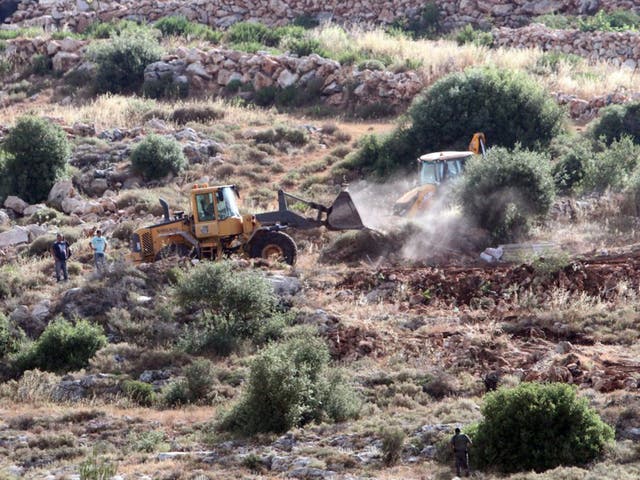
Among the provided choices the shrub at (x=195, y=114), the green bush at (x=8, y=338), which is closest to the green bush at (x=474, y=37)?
the shrub at (x=195, y=114)

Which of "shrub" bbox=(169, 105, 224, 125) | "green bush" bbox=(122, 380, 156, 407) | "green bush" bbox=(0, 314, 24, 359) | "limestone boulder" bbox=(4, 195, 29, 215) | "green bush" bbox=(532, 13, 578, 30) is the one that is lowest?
"limestone boulder" bbox=(4, 195, 29, 215)

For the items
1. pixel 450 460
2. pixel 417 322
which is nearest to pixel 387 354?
pixel 417 322

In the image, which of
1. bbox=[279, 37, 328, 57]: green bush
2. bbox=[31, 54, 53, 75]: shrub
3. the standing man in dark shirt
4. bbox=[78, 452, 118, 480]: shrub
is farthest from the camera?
bbox=[31, 54, 53, 75]: shrub

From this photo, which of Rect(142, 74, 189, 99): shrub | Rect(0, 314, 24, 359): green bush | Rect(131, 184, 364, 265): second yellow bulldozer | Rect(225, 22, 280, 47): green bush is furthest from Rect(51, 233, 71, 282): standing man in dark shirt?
Rect(225, 22, 280, 47): green bush

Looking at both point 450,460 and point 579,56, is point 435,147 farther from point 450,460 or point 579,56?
point 450,460

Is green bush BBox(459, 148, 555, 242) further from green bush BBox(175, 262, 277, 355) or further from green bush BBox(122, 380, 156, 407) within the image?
green bush BBox(122, 380, 156, 407)

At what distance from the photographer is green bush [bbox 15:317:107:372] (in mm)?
22656

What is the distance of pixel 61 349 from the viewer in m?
22.8

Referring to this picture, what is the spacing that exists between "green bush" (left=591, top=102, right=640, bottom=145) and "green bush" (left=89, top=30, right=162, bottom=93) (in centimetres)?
1707

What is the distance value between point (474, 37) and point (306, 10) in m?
10.4

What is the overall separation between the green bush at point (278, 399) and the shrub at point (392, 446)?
1960mm

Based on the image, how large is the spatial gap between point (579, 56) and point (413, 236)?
1984 cm

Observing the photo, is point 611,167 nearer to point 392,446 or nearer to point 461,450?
point 392,446

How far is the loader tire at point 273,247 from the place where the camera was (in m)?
27.1
